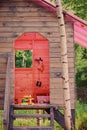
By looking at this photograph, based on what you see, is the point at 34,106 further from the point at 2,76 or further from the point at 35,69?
the point at 35,69

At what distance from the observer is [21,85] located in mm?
13195

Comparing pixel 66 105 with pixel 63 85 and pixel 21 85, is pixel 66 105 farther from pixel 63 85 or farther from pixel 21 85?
pixel 21 85

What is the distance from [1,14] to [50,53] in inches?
77.1

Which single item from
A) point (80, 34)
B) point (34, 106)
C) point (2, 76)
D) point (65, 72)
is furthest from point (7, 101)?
point (80, 34)

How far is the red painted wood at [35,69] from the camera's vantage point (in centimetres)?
Answer: 1299

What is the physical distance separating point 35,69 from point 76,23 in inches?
84.8

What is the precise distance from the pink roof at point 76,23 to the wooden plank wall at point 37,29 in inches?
6.2

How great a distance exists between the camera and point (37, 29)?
41.0 feet

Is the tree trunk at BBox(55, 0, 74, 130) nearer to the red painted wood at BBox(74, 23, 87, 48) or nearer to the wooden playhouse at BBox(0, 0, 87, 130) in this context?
the wooden playhouse at BBox(0, 0, 87, 130)

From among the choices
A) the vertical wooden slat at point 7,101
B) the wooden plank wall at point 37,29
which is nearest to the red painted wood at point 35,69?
the wooden plank wall at point 37,29

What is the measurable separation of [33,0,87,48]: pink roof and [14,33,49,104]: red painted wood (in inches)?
41.4

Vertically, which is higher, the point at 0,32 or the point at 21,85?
the point at 0,32

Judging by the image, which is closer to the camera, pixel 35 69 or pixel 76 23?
pixel 76 23

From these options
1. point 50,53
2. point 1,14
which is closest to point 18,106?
point 50,53
